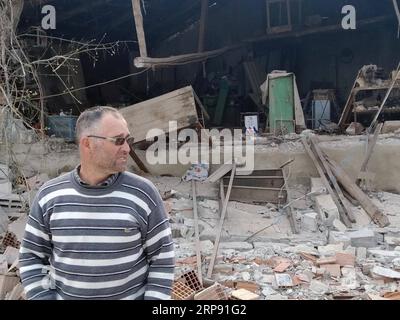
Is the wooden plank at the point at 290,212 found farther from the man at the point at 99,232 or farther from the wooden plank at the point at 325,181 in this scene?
the man at the point at 99,232

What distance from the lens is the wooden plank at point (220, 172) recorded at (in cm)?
752

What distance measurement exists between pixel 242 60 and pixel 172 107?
22.8 feet

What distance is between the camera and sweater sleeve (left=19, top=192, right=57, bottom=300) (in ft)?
7.18

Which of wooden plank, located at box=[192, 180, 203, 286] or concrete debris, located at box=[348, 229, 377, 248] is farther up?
wooden plank, located at box=[192, 180, 203, 286]

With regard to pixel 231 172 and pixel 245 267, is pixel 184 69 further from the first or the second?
pixel 245 267

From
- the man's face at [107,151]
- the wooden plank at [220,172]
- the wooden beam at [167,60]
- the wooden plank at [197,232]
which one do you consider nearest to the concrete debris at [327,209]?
the wooden plank at [220,172]

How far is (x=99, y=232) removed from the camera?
2104 mm

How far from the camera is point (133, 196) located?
7.02ft

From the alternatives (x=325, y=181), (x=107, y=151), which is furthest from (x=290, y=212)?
(x=107, y=151)

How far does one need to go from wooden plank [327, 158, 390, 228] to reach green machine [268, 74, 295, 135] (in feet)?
5.46

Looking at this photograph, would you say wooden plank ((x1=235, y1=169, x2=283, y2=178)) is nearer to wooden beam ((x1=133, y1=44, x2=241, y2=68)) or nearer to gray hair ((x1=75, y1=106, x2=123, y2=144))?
wooden beam ((x1=133, y1=44, x2=241, y2=68))

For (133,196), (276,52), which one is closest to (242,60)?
(276,52)

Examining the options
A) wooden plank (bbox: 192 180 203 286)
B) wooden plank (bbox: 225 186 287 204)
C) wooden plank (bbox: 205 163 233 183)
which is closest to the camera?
wooden plank (bbox: 192 180 203 286)

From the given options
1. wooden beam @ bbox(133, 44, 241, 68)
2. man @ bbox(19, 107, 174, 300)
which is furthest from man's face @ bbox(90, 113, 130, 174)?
wooden beam @ bbox(133, 44, 241, 68)
